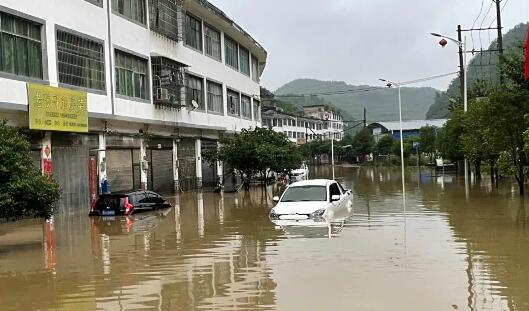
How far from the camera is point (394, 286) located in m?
9.04

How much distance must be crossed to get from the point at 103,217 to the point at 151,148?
12640 mm

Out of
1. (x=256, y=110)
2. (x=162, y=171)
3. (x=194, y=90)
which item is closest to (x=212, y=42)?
(x=194, y=90)

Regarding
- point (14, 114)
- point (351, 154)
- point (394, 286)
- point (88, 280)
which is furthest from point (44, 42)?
point (351, 154)

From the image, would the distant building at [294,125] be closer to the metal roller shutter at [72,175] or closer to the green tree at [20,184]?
the metal roller shutter at [72,175]

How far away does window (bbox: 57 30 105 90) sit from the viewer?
2519 cm

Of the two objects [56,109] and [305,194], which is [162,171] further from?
[305,194]

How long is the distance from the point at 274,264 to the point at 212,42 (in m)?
34.4

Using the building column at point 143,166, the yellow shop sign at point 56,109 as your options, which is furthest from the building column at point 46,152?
the building column at point 143,166

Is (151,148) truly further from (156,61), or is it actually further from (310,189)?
(310,189)

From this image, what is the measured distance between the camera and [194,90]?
40188mm

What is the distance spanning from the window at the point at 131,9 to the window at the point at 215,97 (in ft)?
33.8

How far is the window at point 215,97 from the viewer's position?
4319 cm

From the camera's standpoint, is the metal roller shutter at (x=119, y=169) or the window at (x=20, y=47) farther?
the metal roller shutter at (x=119, y=169)

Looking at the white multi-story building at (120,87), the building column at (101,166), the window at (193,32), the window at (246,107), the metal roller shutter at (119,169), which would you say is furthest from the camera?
the window at (246,107)
